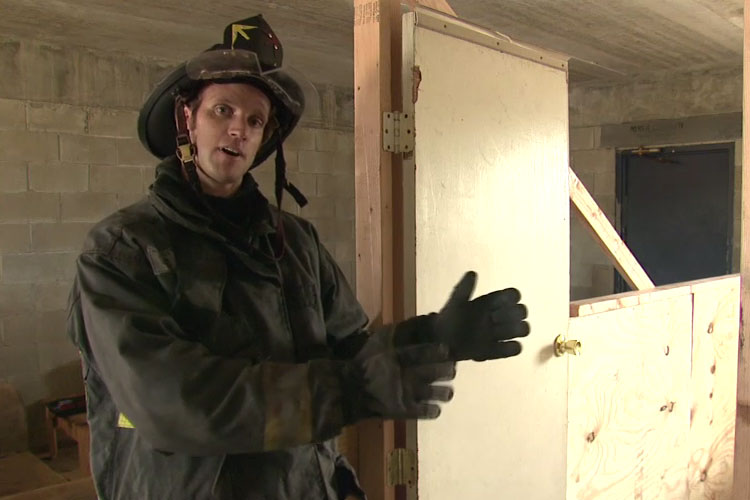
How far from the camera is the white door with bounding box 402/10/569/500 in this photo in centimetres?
144

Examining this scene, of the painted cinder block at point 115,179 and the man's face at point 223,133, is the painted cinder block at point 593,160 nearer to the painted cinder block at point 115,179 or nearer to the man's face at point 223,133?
the painted cinder block at point 115,179

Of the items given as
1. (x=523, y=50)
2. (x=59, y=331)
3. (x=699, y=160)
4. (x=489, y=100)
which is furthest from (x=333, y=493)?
(x=699, y=160)

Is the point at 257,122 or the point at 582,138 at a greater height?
the point at 582,138

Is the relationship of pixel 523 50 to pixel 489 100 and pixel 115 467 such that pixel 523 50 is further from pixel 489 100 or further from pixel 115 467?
pixel 115 467

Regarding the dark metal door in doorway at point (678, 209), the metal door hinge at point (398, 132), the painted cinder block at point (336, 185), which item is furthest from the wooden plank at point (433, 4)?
the dark metal door in doorway at point (678, 209)

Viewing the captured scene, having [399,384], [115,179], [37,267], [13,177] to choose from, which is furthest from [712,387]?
[13,177]

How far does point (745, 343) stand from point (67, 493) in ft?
5.51

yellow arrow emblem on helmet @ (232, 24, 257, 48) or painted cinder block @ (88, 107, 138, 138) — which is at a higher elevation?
painted cinder block @ (88, 107, 138, 138)

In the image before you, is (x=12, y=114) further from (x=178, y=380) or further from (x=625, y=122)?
(x=625, y=122)

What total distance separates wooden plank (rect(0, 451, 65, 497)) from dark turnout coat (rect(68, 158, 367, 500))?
2.50 m

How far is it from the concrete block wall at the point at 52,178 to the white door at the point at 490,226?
3102 millimetres

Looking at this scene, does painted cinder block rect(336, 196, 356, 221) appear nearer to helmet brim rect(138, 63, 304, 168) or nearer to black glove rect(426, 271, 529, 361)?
helmet brim rect(138, 63, 304, 168)

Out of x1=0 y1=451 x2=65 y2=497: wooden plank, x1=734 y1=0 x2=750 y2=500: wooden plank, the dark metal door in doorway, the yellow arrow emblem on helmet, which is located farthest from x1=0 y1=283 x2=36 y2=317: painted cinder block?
the dark metal door in doorway

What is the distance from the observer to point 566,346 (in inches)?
72.3
